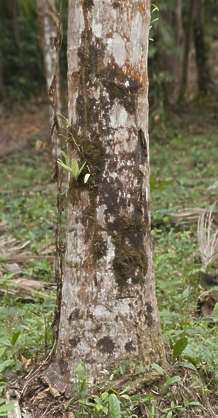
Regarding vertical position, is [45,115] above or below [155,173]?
above

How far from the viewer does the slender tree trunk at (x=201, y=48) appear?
12.7 m

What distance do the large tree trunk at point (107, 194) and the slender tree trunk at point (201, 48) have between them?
37.5ft

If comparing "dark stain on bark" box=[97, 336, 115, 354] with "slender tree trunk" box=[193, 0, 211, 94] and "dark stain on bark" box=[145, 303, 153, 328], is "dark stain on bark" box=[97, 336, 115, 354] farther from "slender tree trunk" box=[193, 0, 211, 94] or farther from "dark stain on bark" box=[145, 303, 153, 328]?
"slender tree trunk" box=[193, 0, 211, 94]

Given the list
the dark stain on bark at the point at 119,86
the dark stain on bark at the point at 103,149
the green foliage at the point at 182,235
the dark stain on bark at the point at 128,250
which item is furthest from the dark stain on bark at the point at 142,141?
the green foliage at the point at 182,235

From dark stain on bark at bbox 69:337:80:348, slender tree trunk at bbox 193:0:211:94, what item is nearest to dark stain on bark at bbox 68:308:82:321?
dark stain on bark at bbox 69:337:80:348

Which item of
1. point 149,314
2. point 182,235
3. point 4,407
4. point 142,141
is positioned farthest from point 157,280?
point 4,407

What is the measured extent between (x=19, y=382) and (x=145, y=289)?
3.06 feet

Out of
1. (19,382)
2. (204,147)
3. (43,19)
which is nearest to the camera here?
(19,382)

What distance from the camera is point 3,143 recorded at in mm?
11922

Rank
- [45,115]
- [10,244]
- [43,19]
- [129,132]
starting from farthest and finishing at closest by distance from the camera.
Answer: [45,115], [43,19], [10,244], [129,132]

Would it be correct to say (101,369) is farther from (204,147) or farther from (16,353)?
(204,147)

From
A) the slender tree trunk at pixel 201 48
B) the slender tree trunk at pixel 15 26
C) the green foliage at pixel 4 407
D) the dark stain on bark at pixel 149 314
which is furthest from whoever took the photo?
the slender tree trunk at pixel 15 26

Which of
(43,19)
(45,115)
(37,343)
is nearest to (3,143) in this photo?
(45,115)

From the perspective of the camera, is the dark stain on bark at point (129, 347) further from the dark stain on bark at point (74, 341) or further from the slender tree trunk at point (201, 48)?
the slender tree trunk at point (201, 48)
